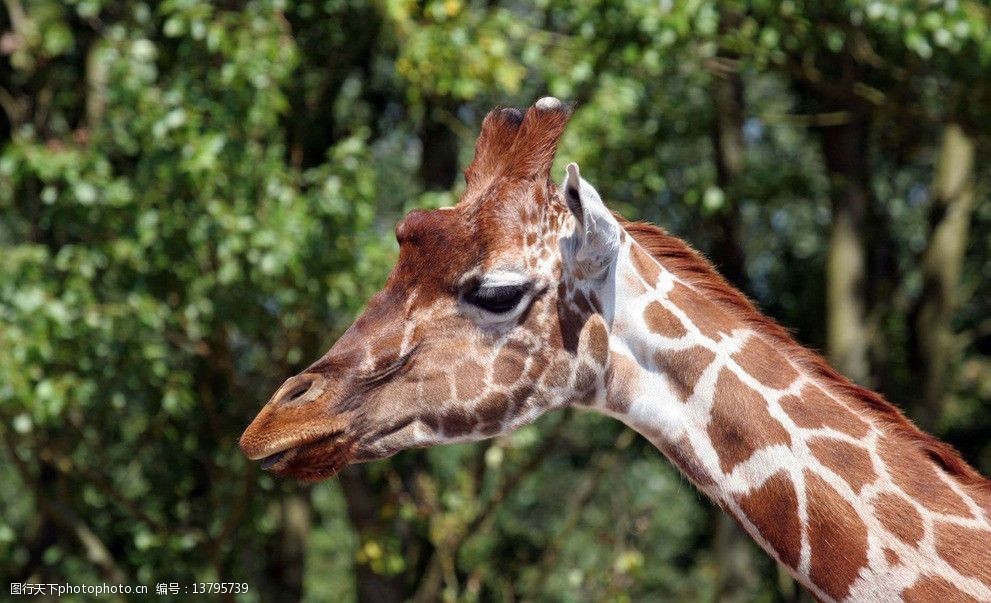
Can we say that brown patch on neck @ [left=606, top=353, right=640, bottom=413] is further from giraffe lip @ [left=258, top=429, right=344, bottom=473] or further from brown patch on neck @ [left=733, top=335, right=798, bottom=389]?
giraffe lip @ [left=258, top=429, right=344, bottom=473]

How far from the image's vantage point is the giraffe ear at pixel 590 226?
145 inches

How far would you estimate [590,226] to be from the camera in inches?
148

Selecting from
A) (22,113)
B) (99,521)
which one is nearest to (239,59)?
(22,113)

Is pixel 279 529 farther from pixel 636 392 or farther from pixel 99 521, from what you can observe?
pixel 636 392

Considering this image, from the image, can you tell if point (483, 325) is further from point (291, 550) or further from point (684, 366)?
point (291, 550)

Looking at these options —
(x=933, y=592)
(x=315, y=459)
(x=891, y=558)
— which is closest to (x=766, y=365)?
(x=891, y=558)

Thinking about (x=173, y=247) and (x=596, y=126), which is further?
(x=596, y=126)

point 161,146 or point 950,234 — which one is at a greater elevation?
point 161,146

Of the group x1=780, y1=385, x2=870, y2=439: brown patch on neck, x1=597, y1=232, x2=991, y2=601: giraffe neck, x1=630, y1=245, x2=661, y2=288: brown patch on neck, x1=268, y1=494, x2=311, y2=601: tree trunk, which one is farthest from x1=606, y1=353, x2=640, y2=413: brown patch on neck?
x1=268, y1=494, x2=311, y2=601: tree trunk

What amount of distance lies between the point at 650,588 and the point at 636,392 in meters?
15.3

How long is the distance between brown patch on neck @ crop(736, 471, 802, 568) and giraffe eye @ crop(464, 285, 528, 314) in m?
0.86

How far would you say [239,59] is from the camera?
8.57 meters

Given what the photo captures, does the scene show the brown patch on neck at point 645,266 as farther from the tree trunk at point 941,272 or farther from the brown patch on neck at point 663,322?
the tree trunk at point 941,272

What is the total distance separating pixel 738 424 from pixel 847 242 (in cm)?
724
